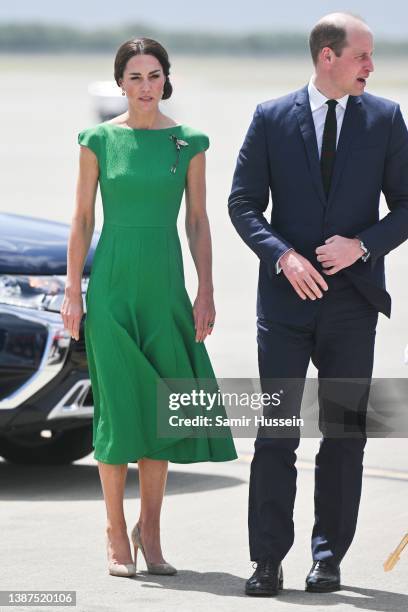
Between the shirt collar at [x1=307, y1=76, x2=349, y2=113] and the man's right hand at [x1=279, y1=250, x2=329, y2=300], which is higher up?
the shirt collar at [x1=307, y1=76, x2=349, y2=113]

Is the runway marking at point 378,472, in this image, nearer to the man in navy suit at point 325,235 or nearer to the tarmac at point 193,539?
the tarmac at point 193,539

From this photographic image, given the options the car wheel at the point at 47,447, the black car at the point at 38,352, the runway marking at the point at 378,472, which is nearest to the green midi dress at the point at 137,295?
the black car at the point at 38,352

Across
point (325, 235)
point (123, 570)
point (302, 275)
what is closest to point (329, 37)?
point (325, 235)

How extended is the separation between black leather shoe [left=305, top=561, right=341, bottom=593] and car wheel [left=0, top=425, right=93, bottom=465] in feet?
8.01

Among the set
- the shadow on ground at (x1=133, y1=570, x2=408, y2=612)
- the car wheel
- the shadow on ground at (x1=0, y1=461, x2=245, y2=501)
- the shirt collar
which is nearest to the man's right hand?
the shirt collar

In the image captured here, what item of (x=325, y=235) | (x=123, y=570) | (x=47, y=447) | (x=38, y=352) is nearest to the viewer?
(x=325, y=235)

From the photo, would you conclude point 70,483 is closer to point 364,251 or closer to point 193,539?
point 193,539

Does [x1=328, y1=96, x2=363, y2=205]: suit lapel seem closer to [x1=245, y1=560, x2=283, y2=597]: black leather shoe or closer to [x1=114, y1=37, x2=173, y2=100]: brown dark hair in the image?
[x1=114, y1=37, x2=173, y2=100]: brown dark hair

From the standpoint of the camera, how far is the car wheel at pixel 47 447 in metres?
7.68

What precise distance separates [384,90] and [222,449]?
3080 inches

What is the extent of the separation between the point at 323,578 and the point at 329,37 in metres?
1.72

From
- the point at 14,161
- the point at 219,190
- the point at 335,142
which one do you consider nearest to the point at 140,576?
the point at 335,142

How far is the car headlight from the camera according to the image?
7.00 m

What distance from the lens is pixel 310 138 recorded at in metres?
5.33
